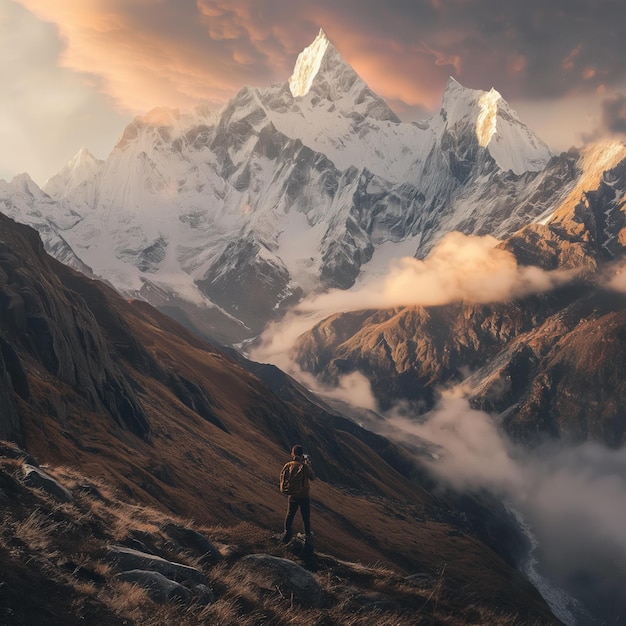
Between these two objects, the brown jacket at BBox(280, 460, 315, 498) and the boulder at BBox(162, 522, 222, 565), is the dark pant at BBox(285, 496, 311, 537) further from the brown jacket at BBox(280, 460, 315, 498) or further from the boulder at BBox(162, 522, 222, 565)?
the boulder at BBox(162, 522, 222, 565)

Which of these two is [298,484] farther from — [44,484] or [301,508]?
[44,484]

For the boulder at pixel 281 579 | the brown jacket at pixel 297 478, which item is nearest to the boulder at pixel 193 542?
the boulder at pixel 281 579

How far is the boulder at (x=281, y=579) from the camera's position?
63.7ft

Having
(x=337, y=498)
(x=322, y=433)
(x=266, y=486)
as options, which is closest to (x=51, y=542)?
(x=266, y=486)

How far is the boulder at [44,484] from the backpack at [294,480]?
7454mm

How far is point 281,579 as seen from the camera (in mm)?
20172

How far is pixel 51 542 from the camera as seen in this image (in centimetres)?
1733

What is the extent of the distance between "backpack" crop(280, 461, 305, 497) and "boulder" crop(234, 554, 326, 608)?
12.3ft

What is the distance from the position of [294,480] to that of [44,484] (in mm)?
8541

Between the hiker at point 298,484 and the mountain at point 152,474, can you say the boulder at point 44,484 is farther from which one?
the hiker at point 298,484

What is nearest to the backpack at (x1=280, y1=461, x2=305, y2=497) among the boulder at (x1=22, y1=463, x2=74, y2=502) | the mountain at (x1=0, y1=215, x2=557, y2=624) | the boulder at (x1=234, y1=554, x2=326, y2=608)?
the mountain at (x1=0, y1=215, x2=557, y2=624)

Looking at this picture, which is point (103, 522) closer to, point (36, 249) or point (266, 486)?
point (266, 486)

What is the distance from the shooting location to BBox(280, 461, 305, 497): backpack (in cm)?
2517

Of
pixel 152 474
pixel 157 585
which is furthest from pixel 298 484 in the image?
pixel 152 474
